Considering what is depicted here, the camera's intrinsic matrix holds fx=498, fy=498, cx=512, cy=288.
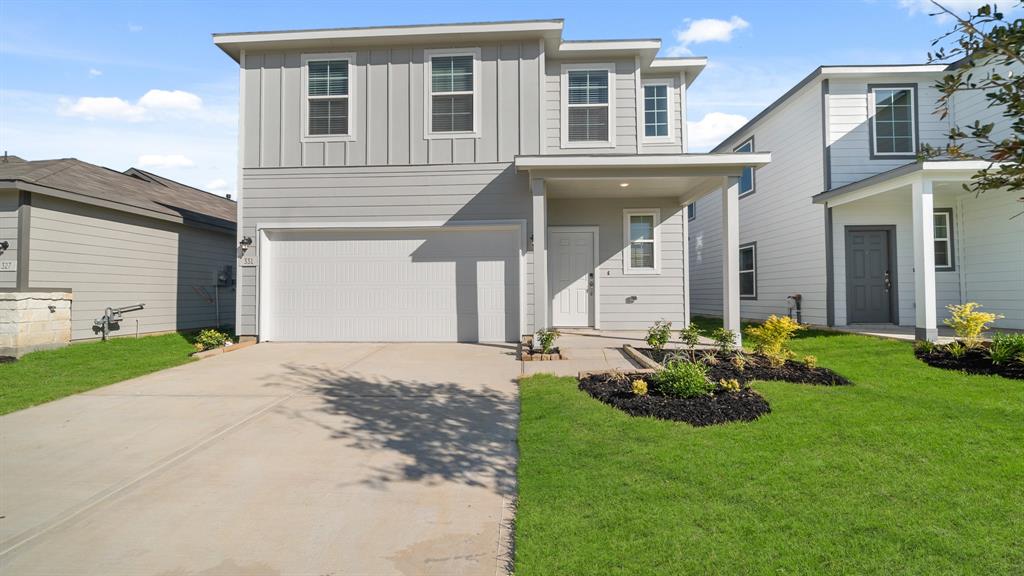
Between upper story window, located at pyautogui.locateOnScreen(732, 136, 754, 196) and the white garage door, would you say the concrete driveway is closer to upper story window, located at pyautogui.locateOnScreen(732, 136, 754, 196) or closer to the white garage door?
the white garage door

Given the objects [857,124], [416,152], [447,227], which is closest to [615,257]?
[447,227]

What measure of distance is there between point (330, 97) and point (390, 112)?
3.75ft

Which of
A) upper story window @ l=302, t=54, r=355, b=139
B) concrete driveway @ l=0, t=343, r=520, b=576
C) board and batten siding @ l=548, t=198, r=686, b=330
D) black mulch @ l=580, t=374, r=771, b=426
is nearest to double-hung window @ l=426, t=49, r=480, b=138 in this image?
upper story window @ l=302, t=54, r=355, b=139

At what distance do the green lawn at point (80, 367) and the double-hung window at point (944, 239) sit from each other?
1427 centimetres

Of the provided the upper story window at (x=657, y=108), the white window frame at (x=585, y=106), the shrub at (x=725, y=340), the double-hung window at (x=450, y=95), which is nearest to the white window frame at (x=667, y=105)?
the upper story window at (x=657, y=108)

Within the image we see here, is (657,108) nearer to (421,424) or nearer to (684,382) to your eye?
(684,382)

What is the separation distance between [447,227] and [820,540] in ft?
24.3

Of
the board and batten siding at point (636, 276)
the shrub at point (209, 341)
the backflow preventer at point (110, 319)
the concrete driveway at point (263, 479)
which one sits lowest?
the concrete driveway at point (263, 479)

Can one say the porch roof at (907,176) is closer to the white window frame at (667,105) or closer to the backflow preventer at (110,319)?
the white window frame at (667,105)

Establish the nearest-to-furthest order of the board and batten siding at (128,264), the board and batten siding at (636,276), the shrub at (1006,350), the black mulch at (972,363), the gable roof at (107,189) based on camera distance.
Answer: the black mulch at (972,363), the shrub at (1006,350), the gable roof at (107,189), the board and batten siding at (128,264), the board and batten siding at (636,276)

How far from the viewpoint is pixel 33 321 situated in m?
8.23

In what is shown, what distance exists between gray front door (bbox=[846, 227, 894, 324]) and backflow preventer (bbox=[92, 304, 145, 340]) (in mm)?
14478

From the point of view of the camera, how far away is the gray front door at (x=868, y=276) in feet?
34.0

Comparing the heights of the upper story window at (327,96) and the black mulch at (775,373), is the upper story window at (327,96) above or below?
above
